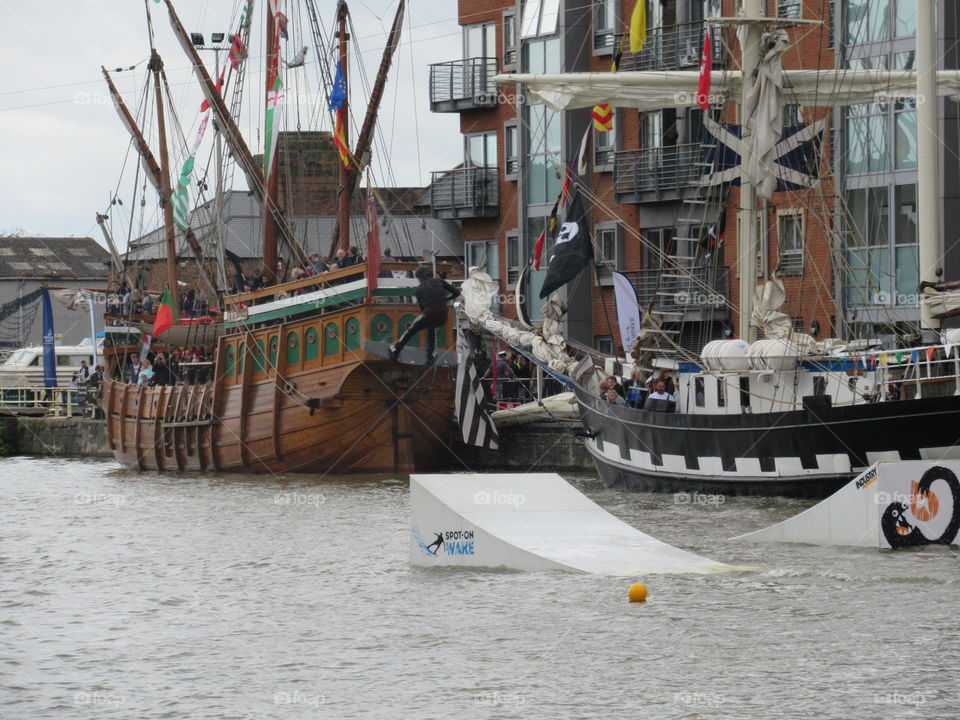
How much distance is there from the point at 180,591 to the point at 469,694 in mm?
7344

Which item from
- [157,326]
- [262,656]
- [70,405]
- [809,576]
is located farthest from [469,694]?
[70,405]

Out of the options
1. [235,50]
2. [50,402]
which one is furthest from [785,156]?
[50,402]

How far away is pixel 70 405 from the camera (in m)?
60.6

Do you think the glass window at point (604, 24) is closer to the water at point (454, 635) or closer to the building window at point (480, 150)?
the building window at point (480, 150)

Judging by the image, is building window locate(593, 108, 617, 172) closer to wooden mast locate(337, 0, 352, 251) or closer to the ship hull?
wooden mast locate(337, 0, 352, 251)

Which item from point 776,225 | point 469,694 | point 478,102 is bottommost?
point 469,694

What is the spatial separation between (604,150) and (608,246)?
9.20ft

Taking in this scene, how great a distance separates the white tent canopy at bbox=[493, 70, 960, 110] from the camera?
35594 mm

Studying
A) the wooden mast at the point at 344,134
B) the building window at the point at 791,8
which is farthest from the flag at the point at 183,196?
the building window at the point at 791,8

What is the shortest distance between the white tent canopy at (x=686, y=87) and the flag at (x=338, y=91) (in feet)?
17.4

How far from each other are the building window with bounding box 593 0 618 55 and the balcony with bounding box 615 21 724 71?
3.78 ft

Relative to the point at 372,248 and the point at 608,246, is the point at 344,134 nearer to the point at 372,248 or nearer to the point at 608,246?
the point at 372,248

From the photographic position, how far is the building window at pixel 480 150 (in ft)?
176

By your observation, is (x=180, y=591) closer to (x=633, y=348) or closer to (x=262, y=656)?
(x=262, y=656)
